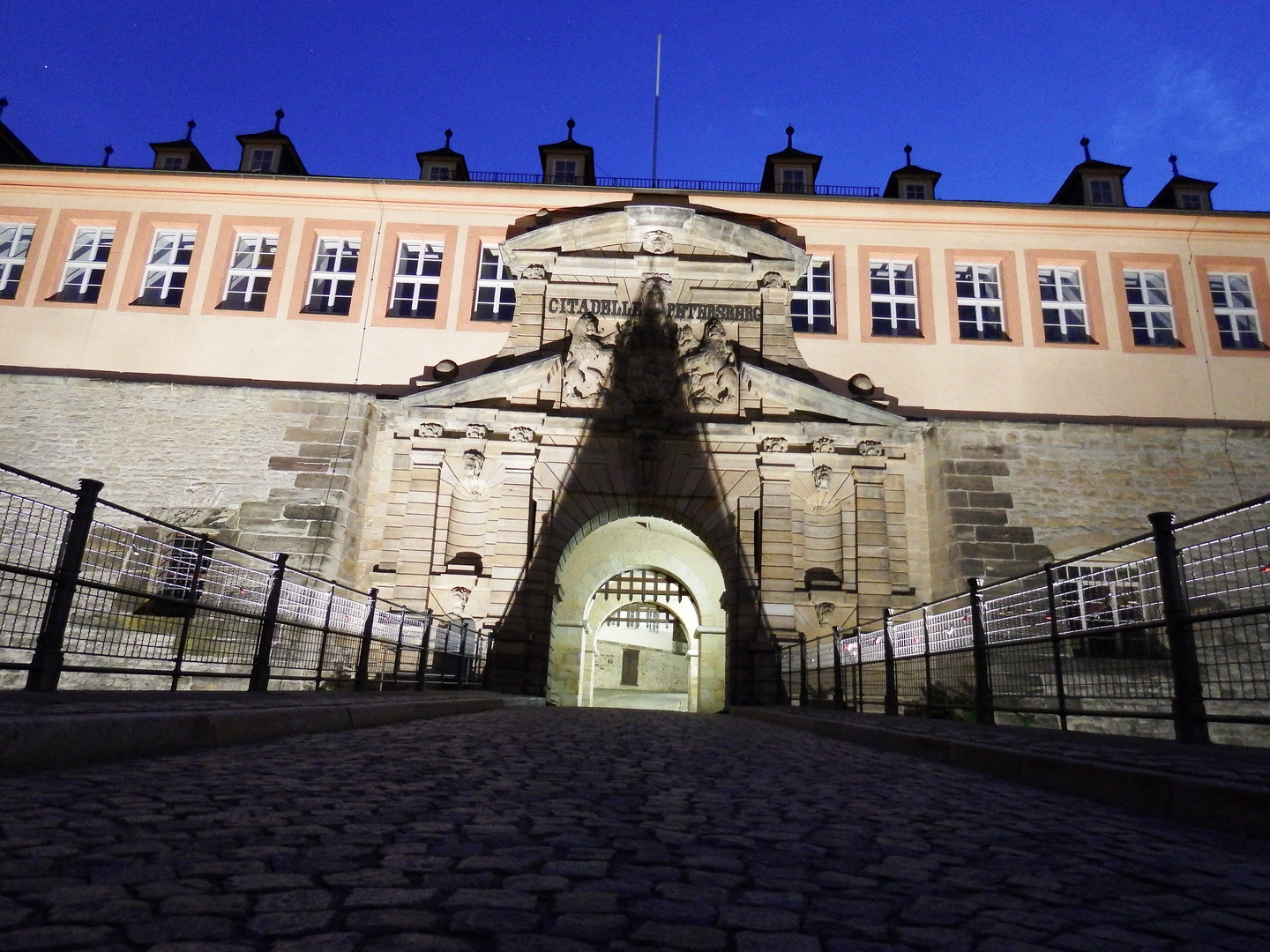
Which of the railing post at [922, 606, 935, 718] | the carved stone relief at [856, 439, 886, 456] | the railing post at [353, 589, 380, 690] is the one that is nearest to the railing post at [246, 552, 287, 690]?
the railing post at [353, 589, 380, 690]

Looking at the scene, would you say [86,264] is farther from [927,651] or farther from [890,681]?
[927,651]

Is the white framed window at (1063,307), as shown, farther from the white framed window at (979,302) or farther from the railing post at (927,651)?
the railing post at (927,651)

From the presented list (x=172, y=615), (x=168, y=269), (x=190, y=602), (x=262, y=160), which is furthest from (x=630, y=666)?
(x=190, y=602)

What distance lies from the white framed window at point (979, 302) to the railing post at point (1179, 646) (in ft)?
54.2

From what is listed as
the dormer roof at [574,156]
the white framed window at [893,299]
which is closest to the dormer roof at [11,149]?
the dormer roof at [574,156]

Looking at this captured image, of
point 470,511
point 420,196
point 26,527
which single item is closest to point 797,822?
point 26,527

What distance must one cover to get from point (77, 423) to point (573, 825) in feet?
69.3

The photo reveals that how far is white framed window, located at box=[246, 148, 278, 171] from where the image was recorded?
25.1 meters

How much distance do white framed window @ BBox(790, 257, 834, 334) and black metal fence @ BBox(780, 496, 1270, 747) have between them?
Answer: 11.3 metres

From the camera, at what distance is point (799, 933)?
71.8 inches

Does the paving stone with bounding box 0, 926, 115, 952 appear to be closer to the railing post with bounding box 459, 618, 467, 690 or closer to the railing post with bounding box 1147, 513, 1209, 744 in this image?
the railing post with bounding box 1147, 513, 1209, 744

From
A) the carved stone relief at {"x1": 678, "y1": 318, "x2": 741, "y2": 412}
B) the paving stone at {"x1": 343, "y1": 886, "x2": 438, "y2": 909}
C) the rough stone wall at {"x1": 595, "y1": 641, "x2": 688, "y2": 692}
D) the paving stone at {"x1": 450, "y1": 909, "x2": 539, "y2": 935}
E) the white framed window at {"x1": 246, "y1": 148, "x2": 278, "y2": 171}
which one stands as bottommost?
the paving stone at {"x1": 450, "y1": 909, "x2": 539, "y2": 935}

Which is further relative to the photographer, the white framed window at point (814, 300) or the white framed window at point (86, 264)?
the white framed window at point (86, 264)

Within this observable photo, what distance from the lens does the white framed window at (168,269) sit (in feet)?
71.1
